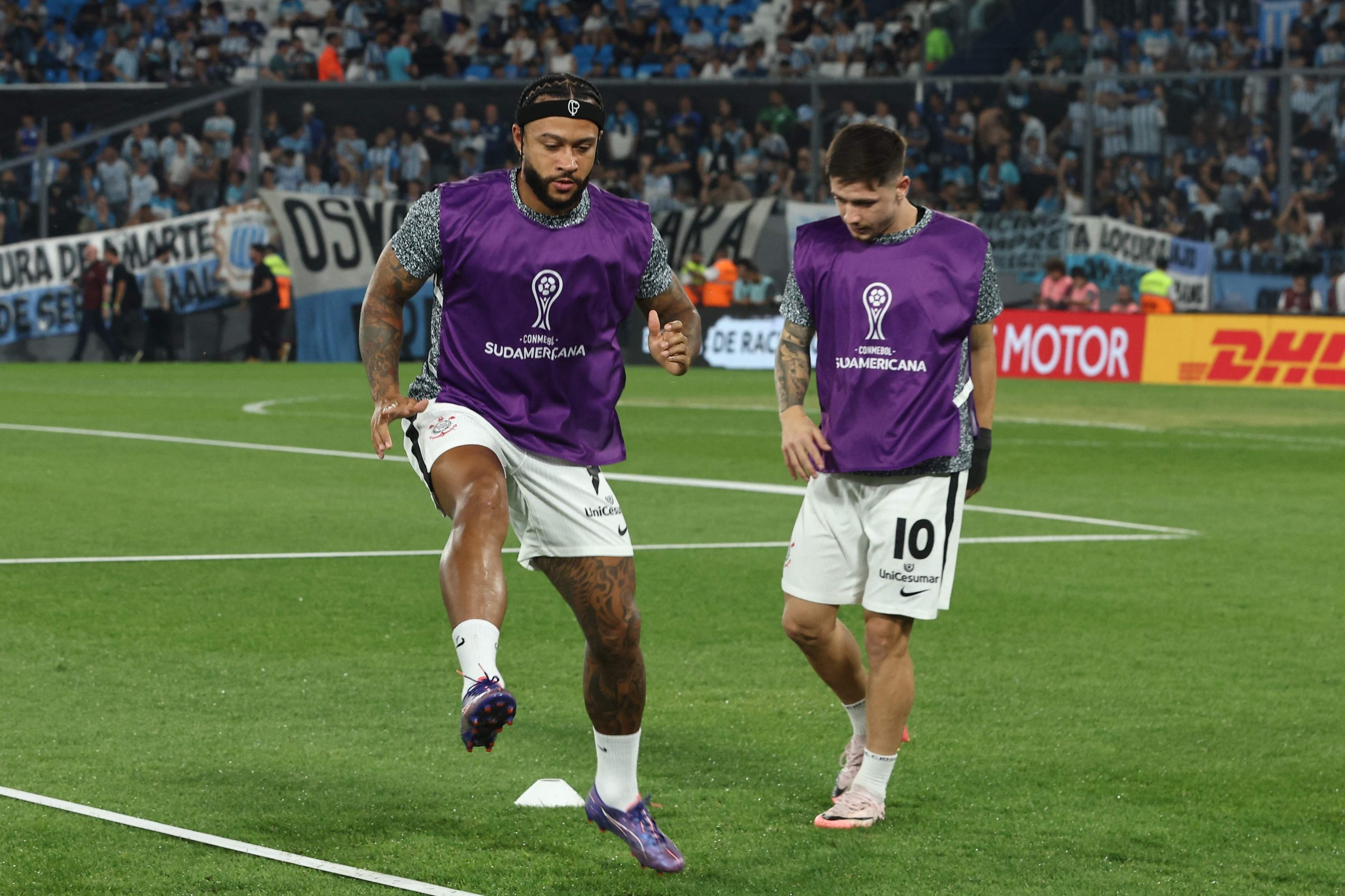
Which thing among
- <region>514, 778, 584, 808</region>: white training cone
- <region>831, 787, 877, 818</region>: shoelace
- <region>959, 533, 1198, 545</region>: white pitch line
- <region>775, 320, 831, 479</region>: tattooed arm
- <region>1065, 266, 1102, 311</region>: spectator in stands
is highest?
<region>775, 320, 831, 479</region>: tattooed arm

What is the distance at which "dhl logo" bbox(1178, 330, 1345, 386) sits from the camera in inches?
982

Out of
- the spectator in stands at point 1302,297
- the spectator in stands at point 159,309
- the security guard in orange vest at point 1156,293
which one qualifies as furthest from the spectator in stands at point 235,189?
the spectator in stands at point 1302,297

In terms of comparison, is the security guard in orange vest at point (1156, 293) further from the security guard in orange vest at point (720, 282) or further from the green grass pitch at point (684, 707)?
the green grass pitch at point (684, 707)

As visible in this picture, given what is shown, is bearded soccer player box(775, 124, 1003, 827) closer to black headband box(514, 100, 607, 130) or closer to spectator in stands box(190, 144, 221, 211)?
black headband box(514, 100, 607, 130)

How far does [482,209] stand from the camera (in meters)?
5.26

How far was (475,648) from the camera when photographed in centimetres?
447

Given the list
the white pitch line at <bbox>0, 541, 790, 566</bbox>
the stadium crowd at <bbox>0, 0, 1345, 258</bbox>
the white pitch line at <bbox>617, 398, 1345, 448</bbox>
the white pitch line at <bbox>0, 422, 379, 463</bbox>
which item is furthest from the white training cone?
the stadium crowd at <bbox>0, 0, 1345, 258</bbox>

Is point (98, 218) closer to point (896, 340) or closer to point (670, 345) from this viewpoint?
point (896, 340)

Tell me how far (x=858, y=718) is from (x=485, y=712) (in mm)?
2058

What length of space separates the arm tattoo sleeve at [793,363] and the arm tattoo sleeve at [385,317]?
1.22m

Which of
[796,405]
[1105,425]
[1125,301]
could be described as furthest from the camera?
[1125,301]

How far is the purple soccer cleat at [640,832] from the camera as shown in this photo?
5016mm

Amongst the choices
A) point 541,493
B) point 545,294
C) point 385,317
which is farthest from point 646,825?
point 385,317

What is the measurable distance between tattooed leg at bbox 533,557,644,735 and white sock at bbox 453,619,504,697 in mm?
600
